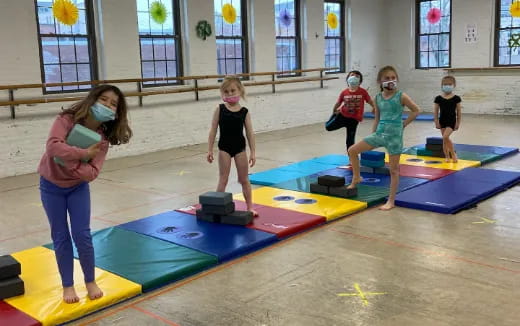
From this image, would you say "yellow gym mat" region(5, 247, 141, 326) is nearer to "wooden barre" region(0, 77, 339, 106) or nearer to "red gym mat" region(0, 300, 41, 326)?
"red gym mat" region(0, 300, 41, 326)

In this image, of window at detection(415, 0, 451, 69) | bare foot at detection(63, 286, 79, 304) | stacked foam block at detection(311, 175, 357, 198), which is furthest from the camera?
window at detection(415, 0, 451, 69)

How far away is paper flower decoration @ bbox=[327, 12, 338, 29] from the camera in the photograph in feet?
47.1

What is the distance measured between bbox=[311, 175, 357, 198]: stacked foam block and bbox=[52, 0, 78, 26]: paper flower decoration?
5375mm

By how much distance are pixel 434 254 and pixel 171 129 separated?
7.14 metres

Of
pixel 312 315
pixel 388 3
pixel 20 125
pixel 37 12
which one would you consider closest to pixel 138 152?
pixel 20 125

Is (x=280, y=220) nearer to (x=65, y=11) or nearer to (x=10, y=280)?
(x=10, y=280)

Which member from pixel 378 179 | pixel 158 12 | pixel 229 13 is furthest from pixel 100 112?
pixel 229 13

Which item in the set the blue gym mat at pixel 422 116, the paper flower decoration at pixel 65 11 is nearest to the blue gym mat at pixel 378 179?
the paper flower decoration at pixel 65 11

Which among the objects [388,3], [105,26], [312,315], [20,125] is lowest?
[312,315]

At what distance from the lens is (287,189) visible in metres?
6.54

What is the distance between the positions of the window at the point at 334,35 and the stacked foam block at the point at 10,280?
1188 cm

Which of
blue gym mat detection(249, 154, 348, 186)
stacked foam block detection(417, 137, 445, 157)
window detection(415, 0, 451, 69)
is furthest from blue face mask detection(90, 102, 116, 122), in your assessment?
window detection(415, 0, 451, 69)

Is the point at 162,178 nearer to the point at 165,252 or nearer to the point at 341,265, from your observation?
the point at 165,252

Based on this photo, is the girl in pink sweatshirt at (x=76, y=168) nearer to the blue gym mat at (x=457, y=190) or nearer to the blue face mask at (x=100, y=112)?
the blue face mask at (x=100, y=112)
